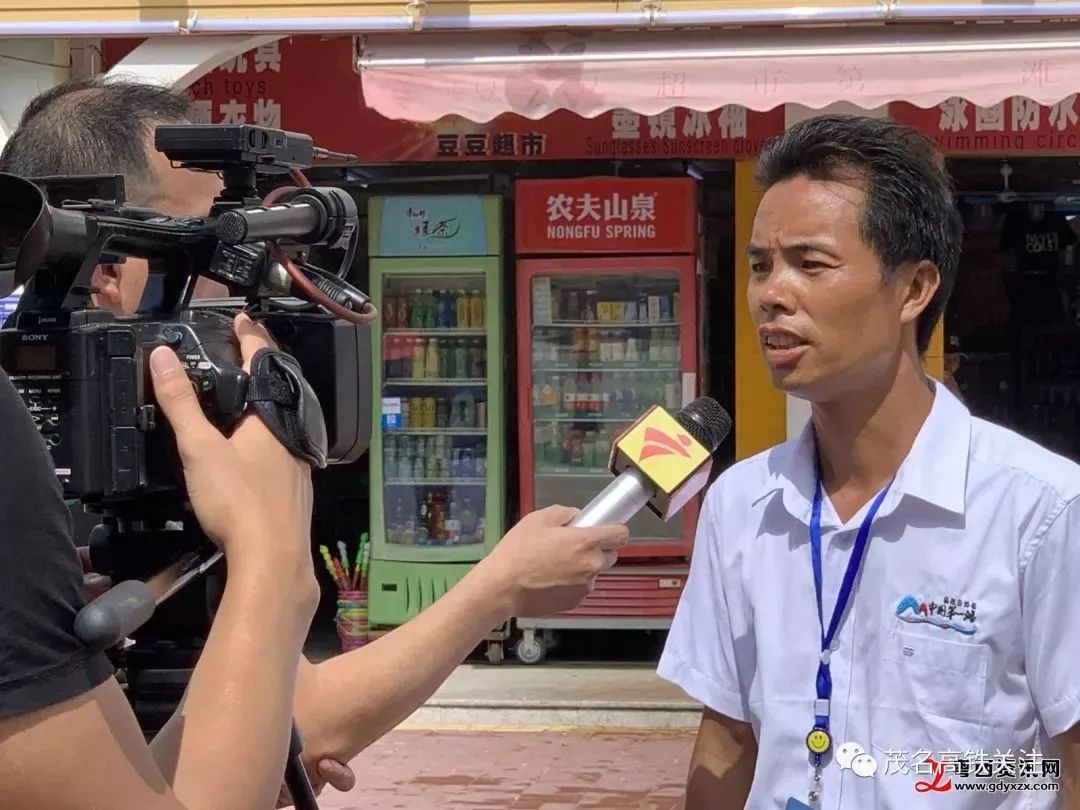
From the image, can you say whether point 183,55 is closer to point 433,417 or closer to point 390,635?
point 433,417

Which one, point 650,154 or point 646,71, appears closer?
point 646,71

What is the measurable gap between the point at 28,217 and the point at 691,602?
3.90 feet

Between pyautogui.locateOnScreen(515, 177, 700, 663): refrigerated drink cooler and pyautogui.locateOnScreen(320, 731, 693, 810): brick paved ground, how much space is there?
0.87 m

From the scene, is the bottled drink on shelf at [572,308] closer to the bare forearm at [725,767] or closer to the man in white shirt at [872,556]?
the man in white shirt at [872,556]

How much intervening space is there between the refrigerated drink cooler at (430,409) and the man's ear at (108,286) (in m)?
5.56

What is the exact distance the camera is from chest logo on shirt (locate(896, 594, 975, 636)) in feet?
6.49

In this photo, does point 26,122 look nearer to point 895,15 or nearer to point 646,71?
point 646,71

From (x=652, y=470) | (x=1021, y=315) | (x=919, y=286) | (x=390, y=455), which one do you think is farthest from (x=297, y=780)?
(x=1021, y=315)

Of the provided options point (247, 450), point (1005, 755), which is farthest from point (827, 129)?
point (247, 450)

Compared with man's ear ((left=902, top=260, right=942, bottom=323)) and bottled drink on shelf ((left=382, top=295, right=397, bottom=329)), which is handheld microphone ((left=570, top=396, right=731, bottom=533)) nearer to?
man's ear ((left=902, top=260, right=942, bottom=323))

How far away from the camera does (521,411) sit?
24.5 ft

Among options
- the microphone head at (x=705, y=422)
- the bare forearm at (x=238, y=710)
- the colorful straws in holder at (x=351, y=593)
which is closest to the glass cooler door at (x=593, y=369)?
the colorful straws in holder at (x=351, y=593)

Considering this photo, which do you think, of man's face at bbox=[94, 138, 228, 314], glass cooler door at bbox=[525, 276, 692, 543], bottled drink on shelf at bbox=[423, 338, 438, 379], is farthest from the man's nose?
bottled drink on shelf at bbox=[423, 338, 438, 379]

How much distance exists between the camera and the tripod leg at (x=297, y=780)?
1.83m
